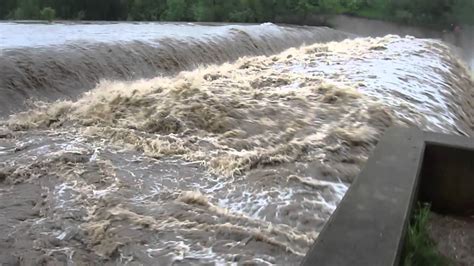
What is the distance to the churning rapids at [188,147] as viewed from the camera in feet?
9.64

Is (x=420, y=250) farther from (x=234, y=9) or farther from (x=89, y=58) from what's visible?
(x=234, y=9)

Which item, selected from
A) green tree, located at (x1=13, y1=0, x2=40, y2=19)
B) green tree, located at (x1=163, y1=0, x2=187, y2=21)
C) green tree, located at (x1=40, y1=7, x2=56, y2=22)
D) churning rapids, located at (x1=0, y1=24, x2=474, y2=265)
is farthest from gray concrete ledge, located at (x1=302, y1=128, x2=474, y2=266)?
green tree, located at (x1=13, y1=0, x2=40, y2=19)

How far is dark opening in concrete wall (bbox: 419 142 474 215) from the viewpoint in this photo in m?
3.38

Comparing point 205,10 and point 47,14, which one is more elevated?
point 205,10

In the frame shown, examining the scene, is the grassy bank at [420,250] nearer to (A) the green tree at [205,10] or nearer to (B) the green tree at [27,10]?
(A) the green tree at [205,10]

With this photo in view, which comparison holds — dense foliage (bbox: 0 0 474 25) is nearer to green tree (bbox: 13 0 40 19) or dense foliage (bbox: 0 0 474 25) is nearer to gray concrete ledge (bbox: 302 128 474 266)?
green tree (bbox: 13 0 40 19)

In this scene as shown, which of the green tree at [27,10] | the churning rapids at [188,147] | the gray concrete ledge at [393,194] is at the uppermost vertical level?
the gray concrete ledge at [393,194]

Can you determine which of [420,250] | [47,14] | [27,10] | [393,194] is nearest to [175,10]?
[47,14]

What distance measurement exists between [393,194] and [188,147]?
6.51ft

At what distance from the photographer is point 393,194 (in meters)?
2.81

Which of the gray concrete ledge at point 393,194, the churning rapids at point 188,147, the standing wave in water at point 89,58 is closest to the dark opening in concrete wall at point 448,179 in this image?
the gray concrete ledge at point 393,194

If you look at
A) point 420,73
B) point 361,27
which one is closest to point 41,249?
point 420,73

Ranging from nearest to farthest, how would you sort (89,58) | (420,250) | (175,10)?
(420,250), (89,58), (175,10)

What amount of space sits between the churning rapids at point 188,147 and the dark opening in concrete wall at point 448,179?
0.54m
